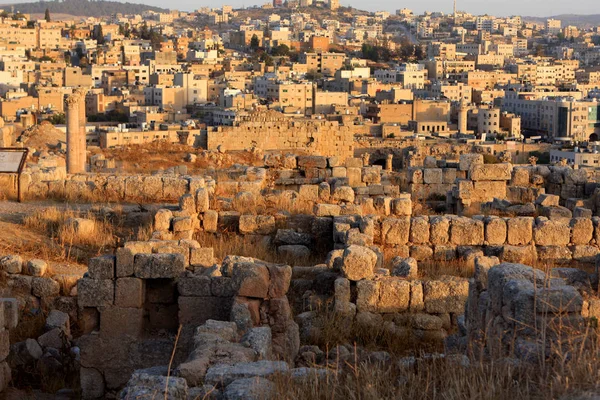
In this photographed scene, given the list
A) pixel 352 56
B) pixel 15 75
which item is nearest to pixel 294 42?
pixel 352 56

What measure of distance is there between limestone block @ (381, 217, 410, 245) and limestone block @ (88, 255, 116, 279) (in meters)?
4.08

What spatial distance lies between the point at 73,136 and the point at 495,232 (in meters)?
12.8

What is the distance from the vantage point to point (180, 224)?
1148cm

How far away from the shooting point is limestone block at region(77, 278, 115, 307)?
26.3 ft

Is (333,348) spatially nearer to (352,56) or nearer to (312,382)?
(312,382)

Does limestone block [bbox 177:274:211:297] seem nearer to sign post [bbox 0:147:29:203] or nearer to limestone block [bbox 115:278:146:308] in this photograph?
limestone block [bbox 115:278:146:308]

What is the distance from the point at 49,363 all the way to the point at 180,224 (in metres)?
3.45

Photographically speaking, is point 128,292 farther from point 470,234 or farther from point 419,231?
point 470,234

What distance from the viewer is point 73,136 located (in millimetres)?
22172

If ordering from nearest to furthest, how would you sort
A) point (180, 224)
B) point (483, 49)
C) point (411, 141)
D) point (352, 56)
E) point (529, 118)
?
point (180, 224)
point (411, 141)
point (529, 118)
point (352, 56)
point (483, 49)

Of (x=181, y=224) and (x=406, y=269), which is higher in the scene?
(x=181, y=224)

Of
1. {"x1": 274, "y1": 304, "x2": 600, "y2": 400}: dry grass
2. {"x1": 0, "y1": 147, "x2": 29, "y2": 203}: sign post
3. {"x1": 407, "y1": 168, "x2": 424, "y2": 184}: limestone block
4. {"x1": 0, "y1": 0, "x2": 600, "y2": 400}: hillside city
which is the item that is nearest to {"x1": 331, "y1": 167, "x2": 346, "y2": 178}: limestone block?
{"x1": 0, "y1": 0, "x2": 600, "y2": 400}: hillside city

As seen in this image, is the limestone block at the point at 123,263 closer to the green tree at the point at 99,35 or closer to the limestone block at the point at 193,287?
A: the limestone block at the point at 193,287

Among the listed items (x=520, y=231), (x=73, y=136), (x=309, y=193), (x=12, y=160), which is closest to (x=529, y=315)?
(x=520, y=231)
